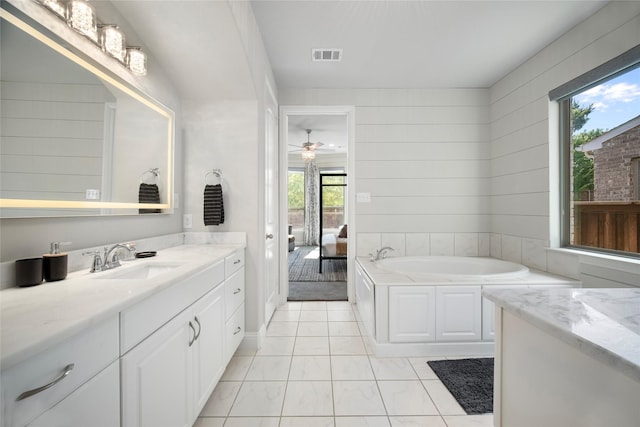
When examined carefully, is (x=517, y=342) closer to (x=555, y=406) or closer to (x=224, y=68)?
(x=555, y=406)

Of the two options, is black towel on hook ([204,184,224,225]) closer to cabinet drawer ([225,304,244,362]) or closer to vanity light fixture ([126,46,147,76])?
cabinet drawer ([225,304,244,362])

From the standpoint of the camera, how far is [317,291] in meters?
3.76

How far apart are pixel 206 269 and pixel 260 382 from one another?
912mm

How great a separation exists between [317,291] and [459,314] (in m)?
1.97

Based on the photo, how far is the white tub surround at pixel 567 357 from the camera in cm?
59

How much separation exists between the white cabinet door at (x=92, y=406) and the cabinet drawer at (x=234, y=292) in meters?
0.96

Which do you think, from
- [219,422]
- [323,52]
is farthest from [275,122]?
[219,422]

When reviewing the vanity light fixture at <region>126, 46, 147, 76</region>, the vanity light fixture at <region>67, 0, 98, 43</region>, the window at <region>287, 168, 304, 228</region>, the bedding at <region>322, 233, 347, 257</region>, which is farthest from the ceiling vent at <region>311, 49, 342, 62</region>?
the window at <region>287, 168, 304, 228</region>

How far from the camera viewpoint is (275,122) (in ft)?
10.3

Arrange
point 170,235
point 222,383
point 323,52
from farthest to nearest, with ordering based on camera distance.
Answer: point 323,52
point 170,235
point 222,383

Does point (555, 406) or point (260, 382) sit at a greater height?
point (555, 406)

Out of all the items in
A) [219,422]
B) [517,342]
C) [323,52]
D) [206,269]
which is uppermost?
[323,52]

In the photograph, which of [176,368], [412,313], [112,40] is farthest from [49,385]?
[412,313]

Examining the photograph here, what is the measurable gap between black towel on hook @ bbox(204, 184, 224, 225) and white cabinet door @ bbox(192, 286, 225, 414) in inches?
26.1
